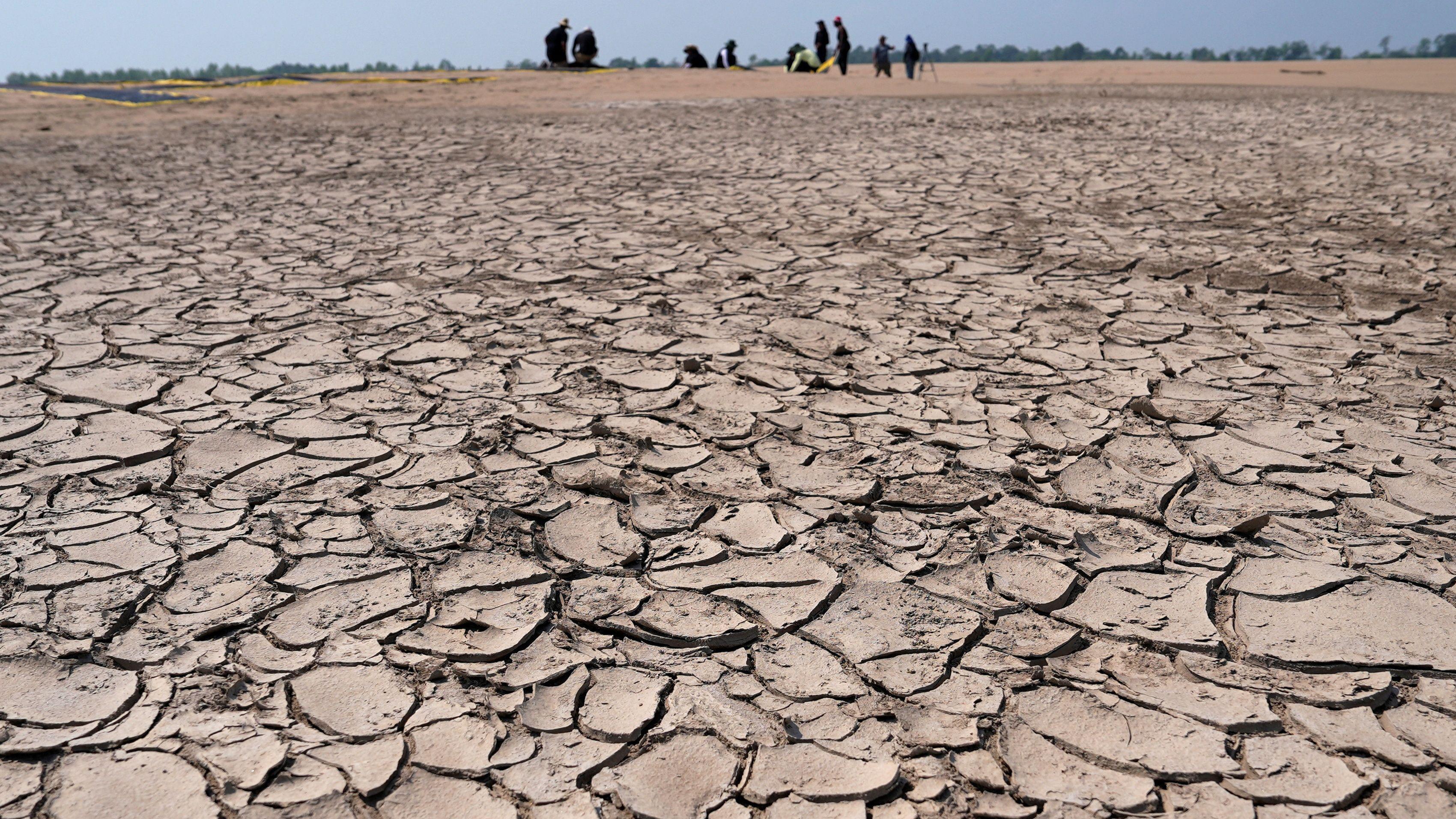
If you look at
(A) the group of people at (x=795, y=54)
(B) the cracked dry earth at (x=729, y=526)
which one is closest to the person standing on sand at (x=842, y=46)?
(A) the group of people at (x=795, y=54)

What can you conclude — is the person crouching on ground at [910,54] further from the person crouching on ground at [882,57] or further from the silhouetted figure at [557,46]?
the silhouetted figure at [557,46]

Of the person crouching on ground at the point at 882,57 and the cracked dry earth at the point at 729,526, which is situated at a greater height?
the person crouching on ground at the point at 882,57

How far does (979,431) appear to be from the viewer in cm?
244

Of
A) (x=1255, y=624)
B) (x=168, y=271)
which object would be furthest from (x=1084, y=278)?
(x=168, y=271)

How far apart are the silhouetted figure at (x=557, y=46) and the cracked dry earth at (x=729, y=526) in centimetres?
1321

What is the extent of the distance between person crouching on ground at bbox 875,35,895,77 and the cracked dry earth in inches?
503

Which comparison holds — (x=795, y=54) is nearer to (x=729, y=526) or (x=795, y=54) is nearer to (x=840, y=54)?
(x=840, y=54)

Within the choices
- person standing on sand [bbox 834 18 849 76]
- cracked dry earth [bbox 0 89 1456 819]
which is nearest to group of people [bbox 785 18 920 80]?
person standing on sand [bbox 834 18 849 76]

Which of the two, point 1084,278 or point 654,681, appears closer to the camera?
point 654,681

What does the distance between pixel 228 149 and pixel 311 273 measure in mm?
4344

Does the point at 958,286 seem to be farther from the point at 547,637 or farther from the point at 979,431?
the point at 547,637

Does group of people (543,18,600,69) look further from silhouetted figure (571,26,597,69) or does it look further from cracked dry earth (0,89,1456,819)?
cracked dry earth (0,89,1456,819)

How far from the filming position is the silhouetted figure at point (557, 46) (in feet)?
55.0

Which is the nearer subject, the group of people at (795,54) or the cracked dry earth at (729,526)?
the cracked dry earth at (729,526)
